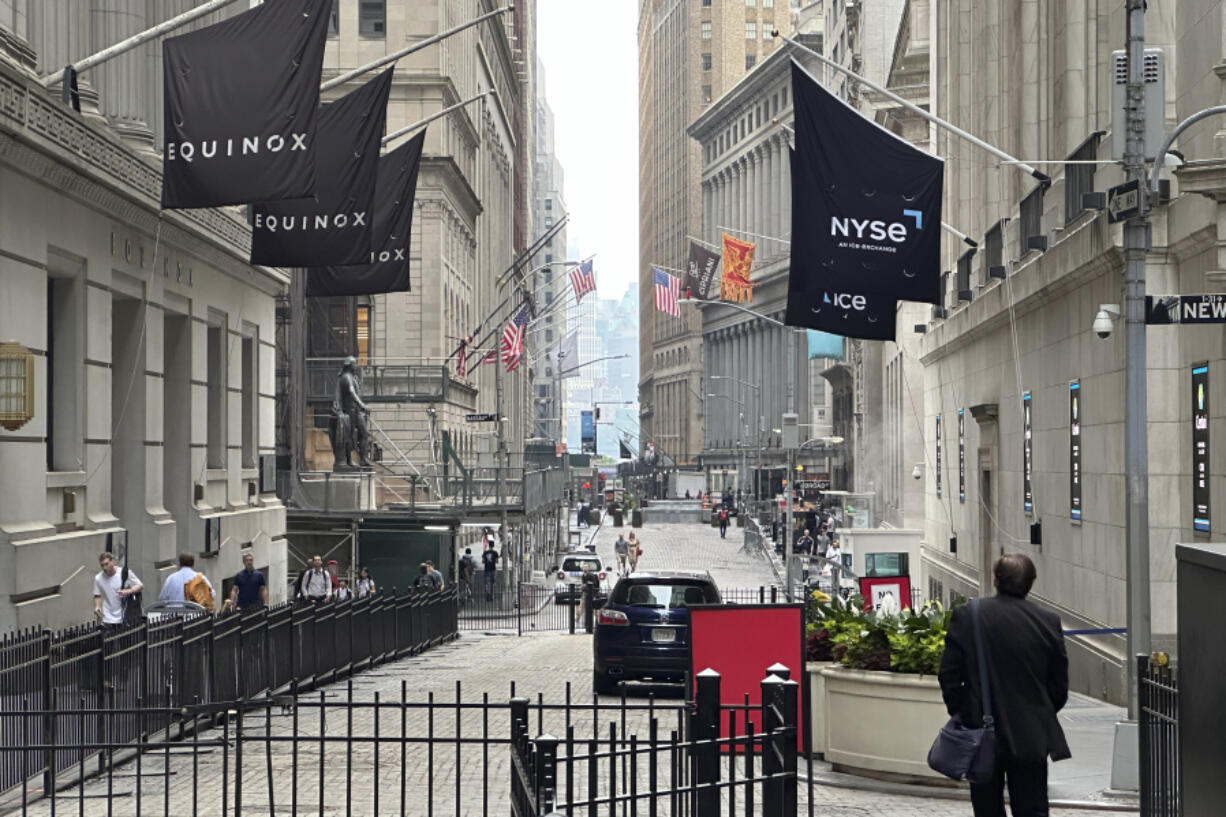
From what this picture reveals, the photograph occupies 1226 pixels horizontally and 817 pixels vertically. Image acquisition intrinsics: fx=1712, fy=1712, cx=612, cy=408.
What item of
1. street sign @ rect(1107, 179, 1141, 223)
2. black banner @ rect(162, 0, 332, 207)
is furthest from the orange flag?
street sign @ rect(1107, 179, 1141, 223)

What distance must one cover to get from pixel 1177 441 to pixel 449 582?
2954cm

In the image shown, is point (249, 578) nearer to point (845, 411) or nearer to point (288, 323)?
point (288, 323)

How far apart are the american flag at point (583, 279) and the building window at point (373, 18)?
1219 centimetres

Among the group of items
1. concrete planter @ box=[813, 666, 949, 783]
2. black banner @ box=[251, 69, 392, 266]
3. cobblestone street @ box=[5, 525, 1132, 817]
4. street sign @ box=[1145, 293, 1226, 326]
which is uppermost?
black banner @ box=[251, 69, 392, 266]

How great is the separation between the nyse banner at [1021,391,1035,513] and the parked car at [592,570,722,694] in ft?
22.0

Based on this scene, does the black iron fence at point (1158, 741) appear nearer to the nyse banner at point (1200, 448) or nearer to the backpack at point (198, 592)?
the nyse banner at point (1200, 448)

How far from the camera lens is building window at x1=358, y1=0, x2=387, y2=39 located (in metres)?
64.1

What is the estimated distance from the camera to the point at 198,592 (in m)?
21.1

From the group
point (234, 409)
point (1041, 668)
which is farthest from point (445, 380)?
point (1041, 668)

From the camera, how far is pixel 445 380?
196 feet

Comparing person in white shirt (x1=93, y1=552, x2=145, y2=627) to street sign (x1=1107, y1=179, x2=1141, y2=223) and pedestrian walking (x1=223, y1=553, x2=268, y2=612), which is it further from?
street sign (x1=1107, y1=179, x2=1141, y2=223)

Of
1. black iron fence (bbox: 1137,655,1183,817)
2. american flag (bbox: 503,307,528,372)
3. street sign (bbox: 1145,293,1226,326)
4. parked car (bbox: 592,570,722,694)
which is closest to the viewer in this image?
black iron fence (bbox: 1137,655,1183,817)

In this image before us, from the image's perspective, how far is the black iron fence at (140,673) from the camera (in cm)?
1249

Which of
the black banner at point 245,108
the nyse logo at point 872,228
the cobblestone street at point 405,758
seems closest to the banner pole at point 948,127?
the nyse logo at point 872,228
